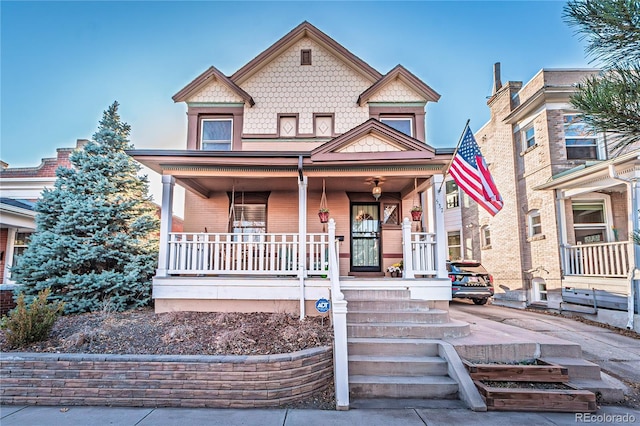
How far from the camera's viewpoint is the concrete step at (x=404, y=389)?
177 inches

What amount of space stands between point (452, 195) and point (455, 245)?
2.61m

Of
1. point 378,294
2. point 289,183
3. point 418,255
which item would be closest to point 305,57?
point 289,183

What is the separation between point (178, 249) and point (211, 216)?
2455mm

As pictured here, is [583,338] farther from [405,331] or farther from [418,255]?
[405,331]

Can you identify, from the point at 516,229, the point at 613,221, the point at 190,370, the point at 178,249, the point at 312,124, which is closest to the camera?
the point at 190,370

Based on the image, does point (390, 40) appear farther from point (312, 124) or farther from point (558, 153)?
point (558, 153)

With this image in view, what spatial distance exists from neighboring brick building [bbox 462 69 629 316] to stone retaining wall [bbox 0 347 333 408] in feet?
30.4

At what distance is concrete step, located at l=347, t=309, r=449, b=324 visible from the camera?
6004mm

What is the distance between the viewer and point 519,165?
42.3 feet

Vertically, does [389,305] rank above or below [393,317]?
above

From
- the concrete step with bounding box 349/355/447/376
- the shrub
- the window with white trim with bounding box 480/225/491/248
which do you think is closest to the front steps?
the concrete step with bounding box 349/355/447/376

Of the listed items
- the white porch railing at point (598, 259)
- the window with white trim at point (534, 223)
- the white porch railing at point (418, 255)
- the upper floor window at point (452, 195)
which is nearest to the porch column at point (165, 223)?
the white porch railing at point (418, 255)

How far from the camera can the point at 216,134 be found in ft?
32.4

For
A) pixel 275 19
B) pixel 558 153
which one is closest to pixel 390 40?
pixel 275 19
